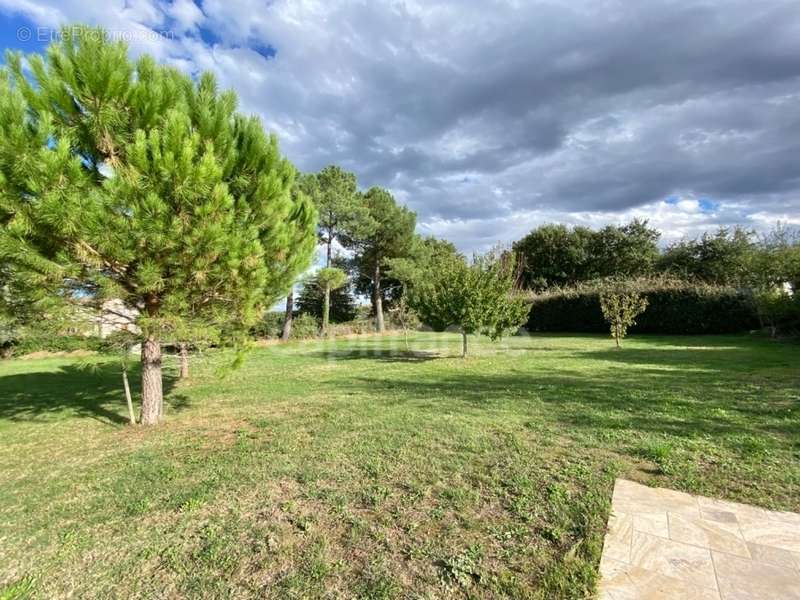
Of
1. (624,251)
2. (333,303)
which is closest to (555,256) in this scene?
(624,251)

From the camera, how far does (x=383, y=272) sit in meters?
24.3

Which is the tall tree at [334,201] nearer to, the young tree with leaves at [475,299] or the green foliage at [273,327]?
the green foliage at [273,327]

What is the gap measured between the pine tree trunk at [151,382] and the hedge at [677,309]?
18.8 meters

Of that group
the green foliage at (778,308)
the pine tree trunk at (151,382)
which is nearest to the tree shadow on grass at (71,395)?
the pine tree trunk at (151,382)

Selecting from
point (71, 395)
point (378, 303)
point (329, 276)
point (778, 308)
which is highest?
point (329, 276)

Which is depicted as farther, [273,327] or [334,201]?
[273,327]

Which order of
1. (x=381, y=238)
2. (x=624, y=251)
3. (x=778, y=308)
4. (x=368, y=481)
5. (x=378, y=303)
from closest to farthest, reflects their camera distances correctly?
(x=368, y=481) → (x=778, y=308) → (x=378, y=303) → (x=381, y=238) → (x=624, y=251)

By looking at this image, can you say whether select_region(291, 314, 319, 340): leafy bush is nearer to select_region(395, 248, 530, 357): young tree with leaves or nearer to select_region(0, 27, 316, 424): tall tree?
select_region(395, 248, 530, 357): young tree with leaves

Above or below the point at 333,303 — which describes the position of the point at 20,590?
below

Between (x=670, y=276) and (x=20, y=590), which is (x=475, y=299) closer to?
(x=20, y=590)

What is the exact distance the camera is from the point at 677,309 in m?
17.2

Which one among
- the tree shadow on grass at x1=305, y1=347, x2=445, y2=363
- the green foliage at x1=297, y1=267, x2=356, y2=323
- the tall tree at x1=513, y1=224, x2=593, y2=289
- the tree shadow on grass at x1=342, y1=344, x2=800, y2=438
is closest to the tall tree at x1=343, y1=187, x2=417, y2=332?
the green foliage at x1=297, y1=267, x2=356, y2=323

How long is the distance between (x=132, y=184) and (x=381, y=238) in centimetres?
1968

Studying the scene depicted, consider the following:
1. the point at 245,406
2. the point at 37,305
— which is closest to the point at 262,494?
the point at 37,305
